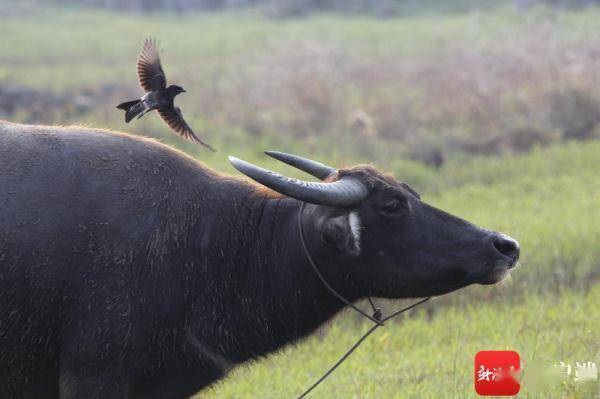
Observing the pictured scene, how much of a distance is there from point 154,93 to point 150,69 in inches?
4.8

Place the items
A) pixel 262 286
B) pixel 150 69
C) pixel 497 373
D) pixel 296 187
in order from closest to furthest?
pixel 296 187, pixel 262 286, pixel 150 69, pixel 497 373

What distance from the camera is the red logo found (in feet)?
17.5

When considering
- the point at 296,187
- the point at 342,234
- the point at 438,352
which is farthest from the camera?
the point at 438,352

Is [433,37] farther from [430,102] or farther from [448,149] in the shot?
[448,149]

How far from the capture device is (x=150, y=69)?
5133mm

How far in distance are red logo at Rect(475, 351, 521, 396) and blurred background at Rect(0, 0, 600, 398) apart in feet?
0.89

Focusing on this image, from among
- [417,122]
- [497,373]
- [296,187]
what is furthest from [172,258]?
[417,122]

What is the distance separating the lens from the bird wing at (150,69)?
511 cm

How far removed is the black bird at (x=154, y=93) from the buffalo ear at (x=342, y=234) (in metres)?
0.81

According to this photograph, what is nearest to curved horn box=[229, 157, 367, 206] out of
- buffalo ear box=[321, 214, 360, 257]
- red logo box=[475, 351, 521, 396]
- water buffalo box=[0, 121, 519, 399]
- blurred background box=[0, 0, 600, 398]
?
water buffalo box=[0, 121, 519, 399]

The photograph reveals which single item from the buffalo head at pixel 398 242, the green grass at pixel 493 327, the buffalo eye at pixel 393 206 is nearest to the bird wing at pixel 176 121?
the buffalo head at pixel 398 242

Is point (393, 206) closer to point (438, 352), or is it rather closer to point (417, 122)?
point (438, 352)

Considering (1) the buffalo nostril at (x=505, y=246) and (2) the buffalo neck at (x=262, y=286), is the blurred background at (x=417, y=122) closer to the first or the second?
(2) the buffalo neck at (x=262, y=286)

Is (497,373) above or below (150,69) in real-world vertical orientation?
below
